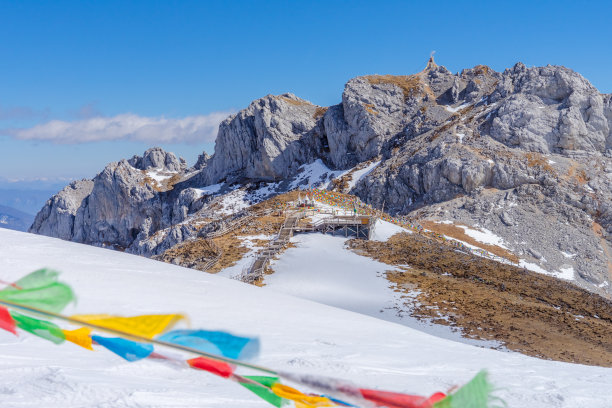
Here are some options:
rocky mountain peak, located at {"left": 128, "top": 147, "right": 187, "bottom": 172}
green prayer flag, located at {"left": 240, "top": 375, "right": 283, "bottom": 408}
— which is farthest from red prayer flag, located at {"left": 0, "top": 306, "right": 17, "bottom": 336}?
rocky mountain peak, located at {"left": 128, "top": 147, "right": 187, "bottom": 172}

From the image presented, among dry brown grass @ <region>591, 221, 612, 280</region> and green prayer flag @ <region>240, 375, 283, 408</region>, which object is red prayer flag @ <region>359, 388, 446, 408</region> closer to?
green prayer flag @ <region>240, 375, 283, 408</region>

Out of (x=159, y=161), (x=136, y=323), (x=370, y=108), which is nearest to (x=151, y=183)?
(x=159, y=161)

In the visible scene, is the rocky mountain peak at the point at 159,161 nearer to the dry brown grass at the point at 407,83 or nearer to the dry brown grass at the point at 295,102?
the dry brown grass at the point at 295,102

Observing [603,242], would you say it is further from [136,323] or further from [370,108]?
[136,323]

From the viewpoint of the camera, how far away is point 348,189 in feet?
196

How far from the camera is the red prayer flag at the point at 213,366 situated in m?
2.40

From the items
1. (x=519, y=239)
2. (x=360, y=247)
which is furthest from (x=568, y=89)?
(x=360, y=247)

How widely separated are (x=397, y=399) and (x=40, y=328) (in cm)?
208

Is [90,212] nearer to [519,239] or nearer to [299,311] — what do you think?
[519,239]

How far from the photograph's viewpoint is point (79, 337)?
2.55 metres

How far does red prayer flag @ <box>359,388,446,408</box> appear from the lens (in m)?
2.21

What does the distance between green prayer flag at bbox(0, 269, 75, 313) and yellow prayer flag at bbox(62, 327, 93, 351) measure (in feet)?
0.63

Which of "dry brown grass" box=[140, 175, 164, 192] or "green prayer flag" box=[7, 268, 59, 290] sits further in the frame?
"dry brown grass" box=[140, 175, 164, 192]

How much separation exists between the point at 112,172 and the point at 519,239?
7550 centimetres
